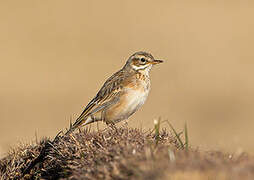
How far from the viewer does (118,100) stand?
1051cm

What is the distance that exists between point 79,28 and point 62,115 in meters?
15.2

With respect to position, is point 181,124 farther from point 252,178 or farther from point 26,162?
point 252,178

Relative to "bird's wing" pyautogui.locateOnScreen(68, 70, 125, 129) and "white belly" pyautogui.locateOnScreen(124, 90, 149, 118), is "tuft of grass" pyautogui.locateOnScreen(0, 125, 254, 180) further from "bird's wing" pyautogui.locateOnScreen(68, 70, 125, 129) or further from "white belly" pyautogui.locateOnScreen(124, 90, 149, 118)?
"white belly" pyautogui.locateOnScreen(124, 90, 149, 118)

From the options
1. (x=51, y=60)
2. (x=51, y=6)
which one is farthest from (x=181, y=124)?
(x=51, y=6)

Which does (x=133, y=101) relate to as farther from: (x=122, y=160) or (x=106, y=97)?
(x=122, y=160)

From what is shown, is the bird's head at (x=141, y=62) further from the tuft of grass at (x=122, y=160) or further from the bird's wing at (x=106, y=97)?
the tuft of grass at (x=122, y=160)

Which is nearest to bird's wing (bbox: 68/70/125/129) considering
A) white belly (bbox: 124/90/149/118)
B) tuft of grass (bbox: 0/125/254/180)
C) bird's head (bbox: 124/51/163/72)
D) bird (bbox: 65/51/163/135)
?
bird (bbox: 65/51/163/135)

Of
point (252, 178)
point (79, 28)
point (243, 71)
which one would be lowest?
point (252, 178)

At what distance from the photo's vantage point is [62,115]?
75.9 feet

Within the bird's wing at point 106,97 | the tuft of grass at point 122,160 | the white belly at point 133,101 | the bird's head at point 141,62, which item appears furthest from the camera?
the bird's head at point 141,62

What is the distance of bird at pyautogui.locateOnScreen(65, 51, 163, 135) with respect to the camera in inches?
407

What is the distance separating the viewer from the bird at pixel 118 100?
10.3 m

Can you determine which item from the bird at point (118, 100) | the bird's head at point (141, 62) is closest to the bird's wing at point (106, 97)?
the bird at point (118, 100)

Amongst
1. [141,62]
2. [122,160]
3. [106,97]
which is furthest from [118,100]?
[122,160]
